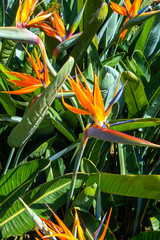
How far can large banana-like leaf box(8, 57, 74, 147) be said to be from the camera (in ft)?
2.19

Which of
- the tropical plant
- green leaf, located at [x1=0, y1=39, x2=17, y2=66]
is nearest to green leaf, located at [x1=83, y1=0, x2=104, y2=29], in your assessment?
the tropical plant

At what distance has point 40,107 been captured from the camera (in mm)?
710

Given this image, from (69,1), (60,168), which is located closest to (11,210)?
(60,168)

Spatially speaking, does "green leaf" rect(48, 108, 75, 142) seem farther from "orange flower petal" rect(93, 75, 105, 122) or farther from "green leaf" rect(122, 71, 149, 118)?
"orange flower petal" rect(93, 75, 105, 122)

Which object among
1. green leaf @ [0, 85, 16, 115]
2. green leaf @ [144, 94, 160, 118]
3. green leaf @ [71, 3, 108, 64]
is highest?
green leaf @ [71, 3, 108, 64]

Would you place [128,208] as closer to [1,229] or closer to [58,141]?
[58,141]

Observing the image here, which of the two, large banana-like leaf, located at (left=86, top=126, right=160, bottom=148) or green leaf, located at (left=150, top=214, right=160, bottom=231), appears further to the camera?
green leaf, located at (left=150, top=214, right=160, bottom=231)

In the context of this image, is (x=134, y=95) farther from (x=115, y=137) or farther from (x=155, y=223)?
(x=115, y=137)

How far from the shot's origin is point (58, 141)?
1.34 meters

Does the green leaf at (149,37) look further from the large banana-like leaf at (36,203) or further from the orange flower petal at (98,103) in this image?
the orange flower petal at (98,103)

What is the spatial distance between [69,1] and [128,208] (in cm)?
125

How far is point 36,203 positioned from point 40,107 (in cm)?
39

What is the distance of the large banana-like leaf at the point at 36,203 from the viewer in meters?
0.95

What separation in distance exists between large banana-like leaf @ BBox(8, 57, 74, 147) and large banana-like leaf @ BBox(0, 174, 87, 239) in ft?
0.66
